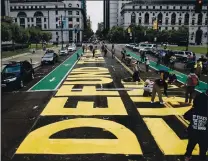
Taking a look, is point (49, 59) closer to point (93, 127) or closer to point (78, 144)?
point (93, 127)

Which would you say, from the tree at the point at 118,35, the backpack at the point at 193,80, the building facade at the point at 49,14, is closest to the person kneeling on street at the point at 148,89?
the backpack at the point at 193,80

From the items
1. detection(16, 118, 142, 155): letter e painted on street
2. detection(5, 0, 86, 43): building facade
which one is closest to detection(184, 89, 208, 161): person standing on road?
detection(16, 118, 142, 155): letter e painted on street

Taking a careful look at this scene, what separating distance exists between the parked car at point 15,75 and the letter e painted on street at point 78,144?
7.79 metres

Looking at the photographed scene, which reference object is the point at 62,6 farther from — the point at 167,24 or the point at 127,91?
the point at 127,91

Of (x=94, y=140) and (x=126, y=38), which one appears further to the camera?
(x=126, y=38)

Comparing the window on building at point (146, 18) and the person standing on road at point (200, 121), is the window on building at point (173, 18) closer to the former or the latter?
the window on building at point (146, 18)

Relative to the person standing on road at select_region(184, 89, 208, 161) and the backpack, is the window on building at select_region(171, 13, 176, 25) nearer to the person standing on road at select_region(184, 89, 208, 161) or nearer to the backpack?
the backpack

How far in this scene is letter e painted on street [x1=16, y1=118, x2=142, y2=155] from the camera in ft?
24.8

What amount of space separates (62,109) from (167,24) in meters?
146

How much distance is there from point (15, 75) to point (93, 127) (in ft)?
30.8

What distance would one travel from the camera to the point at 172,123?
1006 centimetres

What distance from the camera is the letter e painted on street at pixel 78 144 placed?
24.8ft

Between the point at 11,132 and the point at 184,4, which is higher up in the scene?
the point at 184,4

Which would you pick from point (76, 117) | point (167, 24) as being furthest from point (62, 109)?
point (167, 24)
